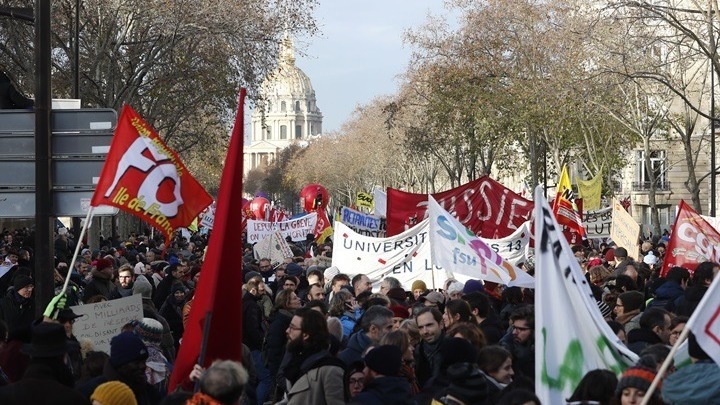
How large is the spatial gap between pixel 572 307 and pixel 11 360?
351cm

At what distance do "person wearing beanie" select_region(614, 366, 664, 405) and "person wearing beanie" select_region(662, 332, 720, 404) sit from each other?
3.1 inches

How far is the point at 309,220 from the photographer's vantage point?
102 feet

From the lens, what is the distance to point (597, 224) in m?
31.8

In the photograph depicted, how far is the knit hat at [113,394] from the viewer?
664cm

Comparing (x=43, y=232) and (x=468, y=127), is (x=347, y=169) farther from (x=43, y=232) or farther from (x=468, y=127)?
(x=43, y=232)

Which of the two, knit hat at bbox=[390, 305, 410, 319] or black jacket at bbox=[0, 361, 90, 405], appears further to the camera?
knit hat at bbox=[390, 305, 410, 319]

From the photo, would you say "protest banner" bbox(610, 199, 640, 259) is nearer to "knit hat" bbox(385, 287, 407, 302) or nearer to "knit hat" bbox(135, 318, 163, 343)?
"knit hat" bbox(385, 287, 407, 302)

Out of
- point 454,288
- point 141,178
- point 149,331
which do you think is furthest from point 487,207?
point 141,178

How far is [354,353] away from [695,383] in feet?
10.0

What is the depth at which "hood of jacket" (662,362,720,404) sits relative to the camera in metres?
6.17

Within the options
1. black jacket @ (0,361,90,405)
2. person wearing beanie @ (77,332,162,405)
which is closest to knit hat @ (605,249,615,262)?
person wearing beanie @ (77,332,162,405)

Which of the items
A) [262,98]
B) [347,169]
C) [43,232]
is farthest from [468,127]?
[347,169]

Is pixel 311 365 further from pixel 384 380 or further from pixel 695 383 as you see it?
pixel 695 383

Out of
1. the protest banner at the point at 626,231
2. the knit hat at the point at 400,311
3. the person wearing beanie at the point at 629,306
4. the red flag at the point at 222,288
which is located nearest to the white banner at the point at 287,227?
the protest banner at the point at 626,231
